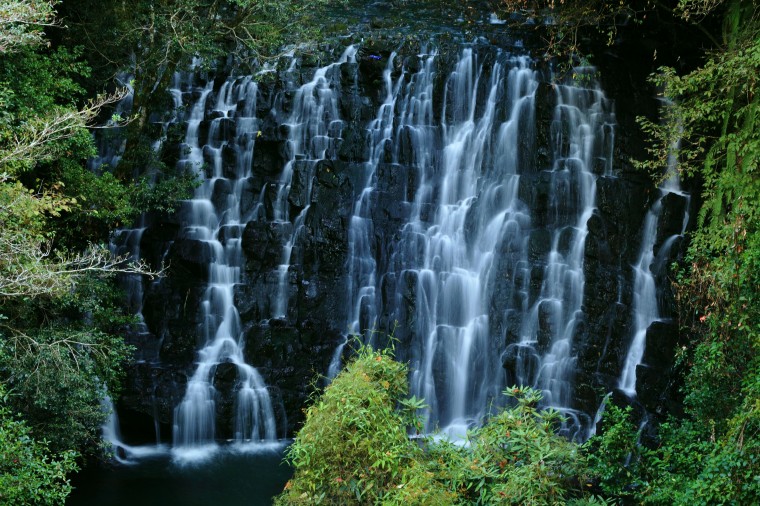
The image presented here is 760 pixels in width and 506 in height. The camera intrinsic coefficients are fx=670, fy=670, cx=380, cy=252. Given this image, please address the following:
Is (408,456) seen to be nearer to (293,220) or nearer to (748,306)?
(748,306)

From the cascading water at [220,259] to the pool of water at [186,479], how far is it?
75cm

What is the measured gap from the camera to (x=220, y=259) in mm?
16922

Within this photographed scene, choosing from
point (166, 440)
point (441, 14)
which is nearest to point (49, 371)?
point (166, 440)

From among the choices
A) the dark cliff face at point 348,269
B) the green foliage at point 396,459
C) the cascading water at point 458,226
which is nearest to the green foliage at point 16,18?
the green foliage at point 396,459

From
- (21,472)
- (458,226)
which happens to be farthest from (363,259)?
(21,472)

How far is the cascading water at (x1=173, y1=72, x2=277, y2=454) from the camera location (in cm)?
1559

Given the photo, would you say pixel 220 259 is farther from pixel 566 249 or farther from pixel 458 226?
pixel 566 249

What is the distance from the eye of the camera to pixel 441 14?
858 inches

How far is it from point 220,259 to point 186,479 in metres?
5.54

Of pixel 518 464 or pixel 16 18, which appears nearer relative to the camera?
pixel 518 464

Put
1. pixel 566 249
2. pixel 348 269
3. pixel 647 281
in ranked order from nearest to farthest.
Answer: pixel 647 281 → pixel 566 249 → pixel 348 269

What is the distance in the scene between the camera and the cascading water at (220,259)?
51.1 feet

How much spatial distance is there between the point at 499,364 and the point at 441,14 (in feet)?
39.3

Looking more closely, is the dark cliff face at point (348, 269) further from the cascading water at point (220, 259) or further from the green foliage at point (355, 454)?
the green foliage at point (355, 454)
